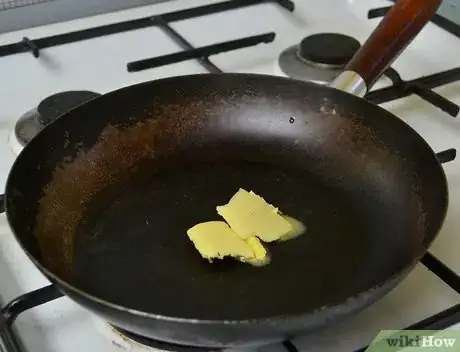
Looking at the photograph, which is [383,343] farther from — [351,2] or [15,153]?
[351,2]

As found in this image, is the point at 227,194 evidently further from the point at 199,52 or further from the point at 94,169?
the point at 199,52

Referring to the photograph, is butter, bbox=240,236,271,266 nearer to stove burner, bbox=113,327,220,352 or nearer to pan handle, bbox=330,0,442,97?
stove burner, bbox=113,327,220,352

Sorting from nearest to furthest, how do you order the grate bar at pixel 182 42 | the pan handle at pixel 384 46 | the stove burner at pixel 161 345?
1. the stove burner at pixel 161 345
2. the pan handle at pixel 384 46
3. the grate bar at pixel 182 42

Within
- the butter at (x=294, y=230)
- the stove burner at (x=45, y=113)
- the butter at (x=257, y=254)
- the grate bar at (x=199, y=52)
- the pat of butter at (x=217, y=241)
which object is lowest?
the butter at (x=294, y=230)

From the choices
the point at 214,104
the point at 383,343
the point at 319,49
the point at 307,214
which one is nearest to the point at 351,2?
the point at 319,49

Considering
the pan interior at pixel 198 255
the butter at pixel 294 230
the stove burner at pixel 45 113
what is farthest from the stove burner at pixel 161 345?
the stove burner at pixel 45 113

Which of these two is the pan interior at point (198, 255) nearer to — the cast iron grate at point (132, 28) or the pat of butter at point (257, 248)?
the pat of butter at point (257, 248)

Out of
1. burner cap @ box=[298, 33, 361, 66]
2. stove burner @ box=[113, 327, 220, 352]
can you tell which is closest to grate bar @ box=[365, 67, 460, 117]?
burner cap @ box=[298, 33, 361, 66]

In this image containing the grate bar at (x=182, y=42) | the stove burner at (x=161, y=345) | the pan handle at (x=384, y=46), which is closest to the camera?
the stove burner at (x=161, y=345)
